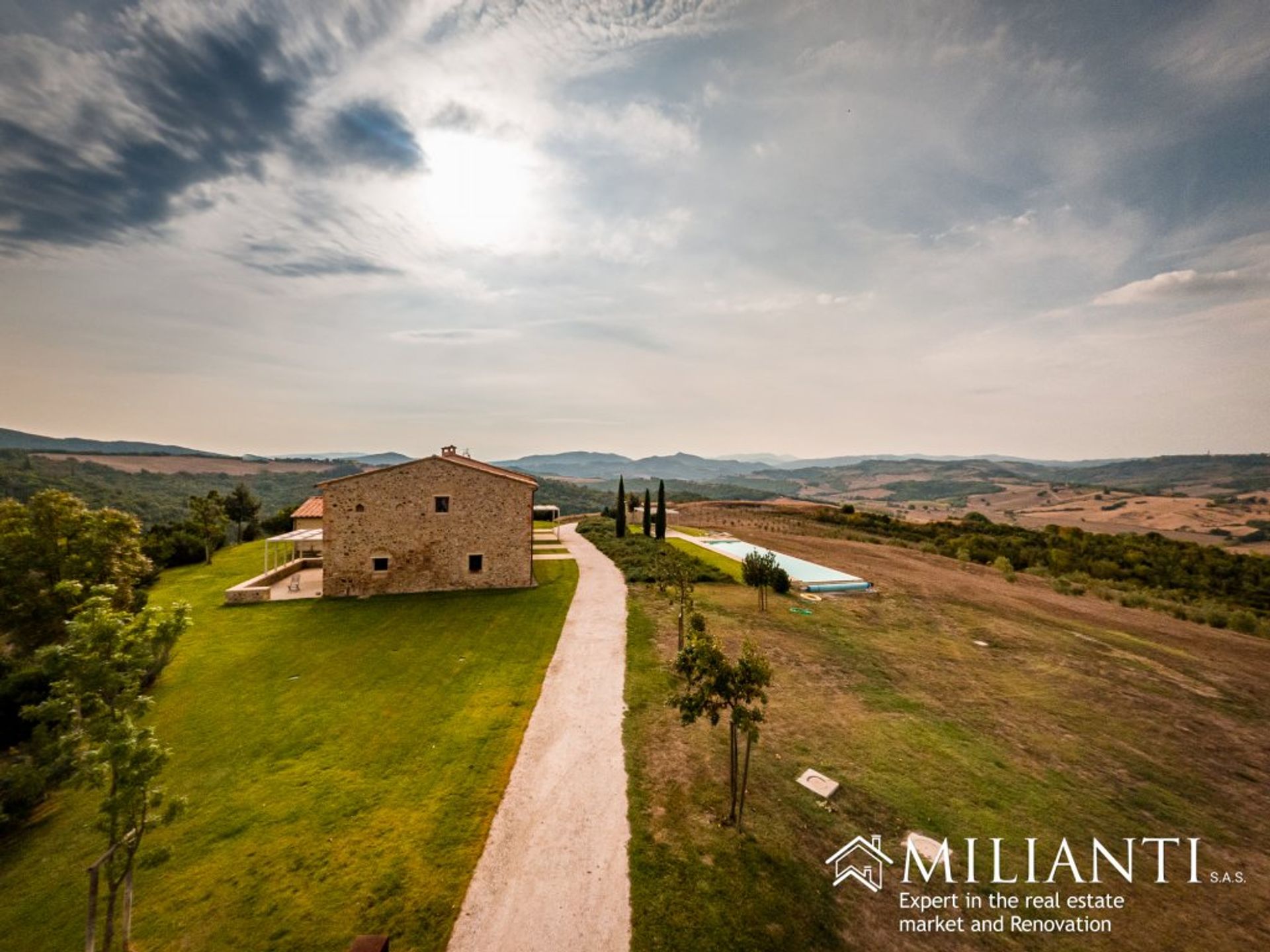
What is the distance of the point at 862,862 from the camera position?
28.5 feet

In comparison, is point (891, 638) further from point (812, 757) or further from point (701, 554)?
point (701, 554)

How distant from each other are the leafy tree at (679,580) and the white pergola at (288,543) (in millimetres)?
19561

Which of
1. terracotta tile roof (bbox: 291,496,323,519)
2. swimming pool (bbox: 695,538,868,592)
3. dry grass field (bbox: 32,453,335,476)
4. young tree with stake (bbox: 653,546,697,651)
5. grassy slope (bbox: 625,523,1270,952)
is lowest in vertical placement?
grassy slope (bbox: 625,523,1270,952)

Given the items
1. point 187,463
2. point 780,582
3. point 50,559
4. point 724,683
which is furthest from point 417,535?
point 187,463

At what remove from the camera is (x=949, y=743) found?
12570 millimetres

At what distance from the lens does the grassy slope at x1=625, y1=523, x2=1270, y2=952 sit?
7.65 metres

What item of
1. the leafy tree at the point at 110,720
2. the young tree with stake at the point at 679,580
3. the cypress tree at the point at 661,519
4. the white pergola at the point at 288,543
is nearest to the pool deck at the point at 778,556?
the cypress tree at the point at 661,519

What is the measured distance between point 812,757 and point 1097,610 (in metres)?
26.6

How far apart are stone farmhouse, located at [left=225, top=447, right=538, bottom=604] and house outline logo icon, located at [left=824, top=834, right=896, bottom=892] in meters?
20.7

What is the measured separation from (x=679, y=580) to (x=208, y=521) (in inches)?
1492

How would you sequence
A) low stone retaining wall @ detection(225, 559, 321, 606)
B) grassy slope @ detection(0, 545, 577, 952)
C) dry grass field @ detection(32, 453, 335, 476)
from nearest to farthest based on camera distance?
grassy slope @ detection(0, 545, 577, 952)
low stone retaining wall @ detection(225, 559, 321, 606)
dry grass field @ detection(32, 453, 335, 476)

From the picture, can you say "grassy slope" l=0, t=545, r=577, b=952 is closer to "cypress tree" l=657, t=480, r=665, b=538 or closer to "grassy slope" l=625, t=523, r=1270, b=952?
"grassy slope" l=625, t=523, r=1270, b=952

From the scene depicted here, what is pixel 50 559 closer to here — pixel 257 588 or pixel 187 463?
pixel 257 588

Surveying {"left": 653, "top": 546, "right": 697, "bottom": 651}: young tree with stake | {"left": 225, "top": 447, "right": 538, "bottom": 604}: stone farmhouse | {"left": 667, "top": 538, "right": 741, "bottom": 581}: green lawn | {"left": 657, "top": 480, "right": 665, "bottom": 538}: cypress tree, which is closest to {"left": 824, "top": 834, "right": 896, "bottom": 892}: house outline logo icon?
{"left": 653, "top": 546, "right": 697, "bottom": 651}: young tree with stake
